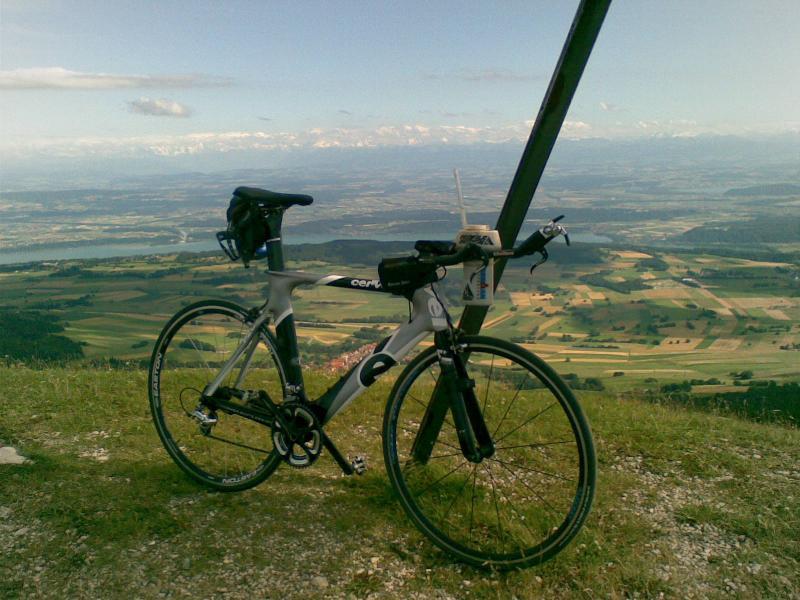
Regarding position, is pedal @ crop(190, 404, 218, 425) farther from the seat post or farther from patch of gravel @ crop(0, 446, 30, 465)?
patch of gravel @ crop(0, 446, 30, 465)

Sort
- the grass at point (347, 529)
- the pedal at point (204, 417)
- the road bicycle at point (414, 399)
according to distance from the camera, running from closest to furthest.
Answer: the grass at point (347, 529)
the road bicycle at point (414, 399)
the pedal at point (204, 417)

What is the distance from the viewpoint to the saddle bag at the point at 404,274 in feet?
9.86

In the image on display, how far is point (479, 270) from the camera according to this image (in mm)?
3006

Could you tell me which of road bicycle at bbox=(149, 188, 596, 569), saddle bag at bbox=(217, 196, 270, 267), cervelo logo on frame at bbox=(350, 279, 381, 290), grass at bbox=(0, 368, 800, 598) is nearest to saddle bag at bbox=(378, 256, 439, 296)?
road bicycle at bbox=(149, 188, 596, 569)

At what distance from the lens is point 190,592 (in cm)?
276

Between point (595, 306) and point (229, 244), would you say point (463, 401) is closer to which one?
point (229, 244)

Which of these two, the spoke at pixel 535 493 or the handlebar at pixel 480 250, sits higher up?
the handlebar at pixel 480 250

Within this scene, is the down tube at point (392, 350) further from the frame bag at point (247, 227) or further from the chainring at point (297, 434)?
the frame bag at point (247, 227)

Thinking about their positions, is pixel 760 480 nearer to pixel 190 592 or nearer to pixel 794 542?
pixel 794 542

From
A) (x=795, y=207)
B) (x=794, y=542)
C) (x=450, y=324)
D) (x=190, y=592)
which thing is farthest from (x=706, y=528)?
(x=795, y=207)

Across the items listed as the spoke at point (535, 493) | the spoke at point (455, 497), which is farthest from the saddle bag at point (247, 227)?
the spoke at point (535, 493)

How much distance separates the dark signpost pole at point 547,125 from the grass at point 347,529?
A: 112 cm

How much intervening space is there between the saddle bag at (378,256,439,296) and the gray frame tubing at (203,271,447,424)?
59mm

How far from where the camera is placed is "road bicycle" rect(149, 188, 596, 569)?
2.98 meters
